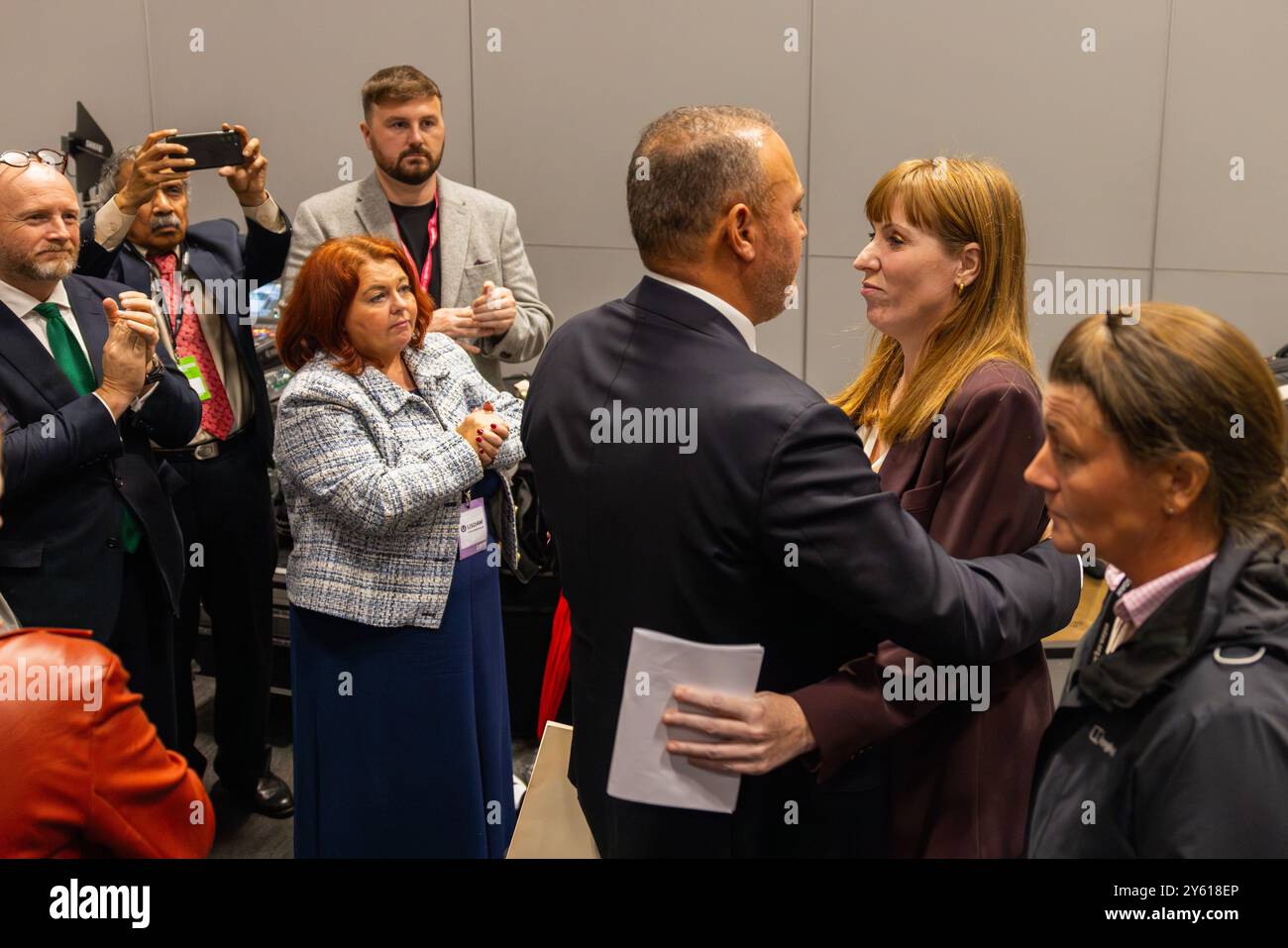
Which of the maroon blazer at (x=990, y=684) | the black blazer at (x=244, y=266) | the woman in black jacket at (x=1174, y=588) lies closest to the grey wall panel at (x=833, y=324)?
the black blazer at (x=244, y=266)

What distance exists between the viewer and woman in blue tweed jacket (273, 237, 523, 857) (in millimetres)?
2371

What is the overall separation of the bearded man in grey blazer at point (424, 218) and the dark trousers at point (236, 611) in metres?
0.59

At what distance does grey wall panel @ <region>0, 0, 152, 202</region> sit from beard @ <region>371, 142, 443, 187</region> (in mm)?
1881

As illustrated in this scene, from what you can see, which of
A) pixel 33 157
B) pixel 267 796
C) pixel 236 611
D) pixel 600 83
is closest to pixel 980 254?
pixel 33 157

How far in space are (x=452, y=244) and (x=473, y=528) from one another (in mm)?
1052

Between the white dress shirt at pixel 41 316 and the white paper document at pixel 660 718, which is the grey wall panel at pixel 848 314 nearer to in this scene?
the white dress shirt at pixel 41 316

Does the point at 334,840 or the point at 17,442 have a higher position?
the point at 17,442

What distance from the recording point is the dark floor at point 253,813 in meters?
2.94

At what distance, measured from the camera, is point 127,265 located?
297 centimetres

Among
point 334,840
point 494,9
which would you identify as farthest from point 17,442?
point 494,9

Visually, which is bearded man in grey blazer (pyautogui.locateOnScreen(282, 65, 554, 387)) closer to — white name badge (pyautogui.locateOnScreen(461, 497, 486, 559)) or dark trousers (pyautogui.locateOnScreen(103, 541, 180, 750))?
white name badge (pyautogui.locateOnScreen(461, 497, 486, 559))

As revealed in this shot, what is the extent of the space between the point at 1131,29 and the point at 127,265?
341 cm

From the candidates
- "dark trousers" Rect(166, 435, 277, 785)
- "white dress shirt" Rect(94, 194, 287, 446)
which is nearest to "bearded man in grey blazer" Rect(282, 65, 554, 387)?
"white dress shirt" Rect(94, 194, 287, 446)

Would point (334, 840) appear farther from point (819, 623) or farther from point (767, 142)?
point (767, 142)
